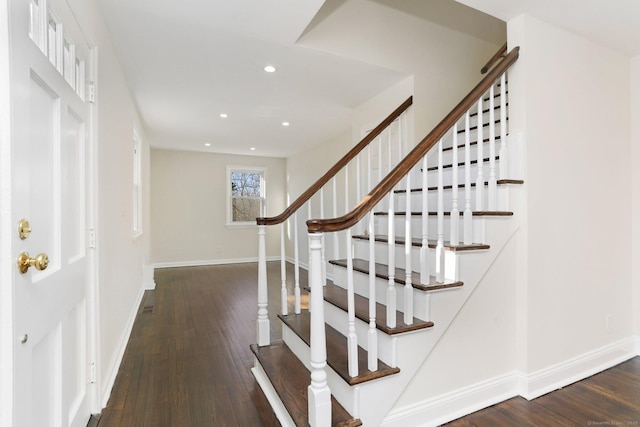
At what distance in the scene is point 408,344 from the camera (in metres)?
1.70

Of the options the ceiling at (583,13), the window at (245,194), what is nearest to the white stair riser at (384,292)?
the ceiling at (583,13)

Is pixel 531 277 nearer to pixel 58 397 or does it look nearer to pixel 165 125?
pixel 58 397

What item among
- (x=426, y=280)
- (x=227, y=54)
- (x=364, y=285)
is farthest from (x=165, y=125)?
(x=426, y=280)

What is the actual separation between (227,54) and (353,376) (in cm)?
257

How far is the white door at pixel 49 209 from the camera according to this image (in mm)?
966

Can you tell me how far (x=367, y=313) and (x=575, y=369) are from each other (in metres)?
1.65

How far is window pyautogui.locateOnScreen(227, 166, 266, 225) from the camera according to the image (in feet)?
24.0

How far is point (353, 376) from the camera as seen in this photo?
1.55 meters

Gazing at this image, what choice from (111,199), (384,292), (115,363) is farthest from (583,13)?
(115,363)

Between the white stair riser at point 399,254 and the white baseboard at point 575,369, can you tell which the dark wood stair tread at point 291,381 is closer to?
the white stair riser at point 399,254

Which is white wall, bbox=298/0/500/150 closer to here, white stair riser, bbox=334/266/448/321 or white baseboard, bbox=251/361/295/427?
white stair riser, bbox=334/266/448/321

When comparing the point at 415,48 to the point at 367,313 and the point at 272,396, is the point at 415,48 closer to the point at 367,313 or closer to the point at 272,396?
the point at 367,313

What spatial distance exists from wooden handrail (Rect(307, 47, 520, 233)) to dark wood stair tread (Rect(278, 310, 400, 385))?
0.73 m

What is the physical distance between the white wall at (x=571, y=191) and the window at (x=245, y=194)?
235 inches
